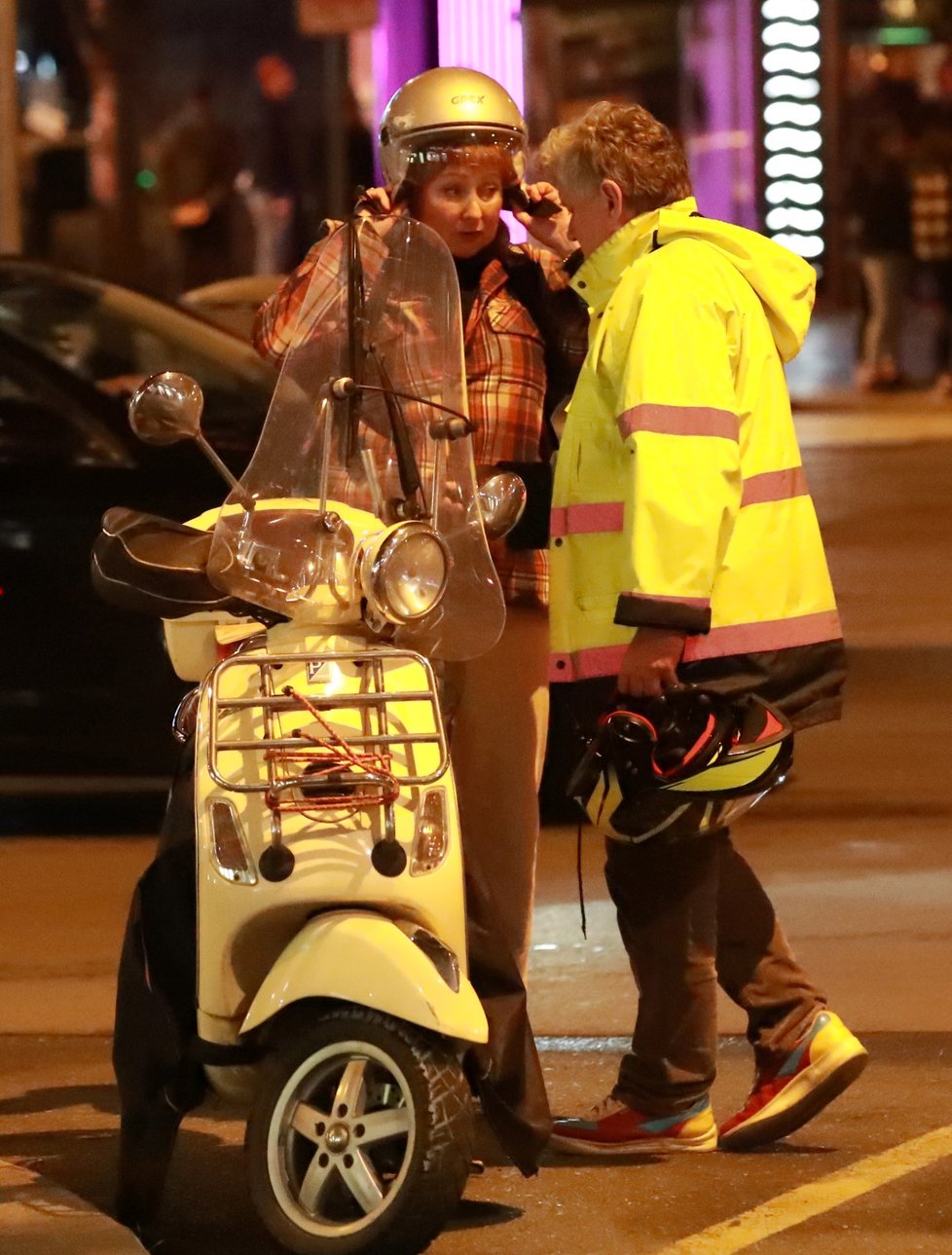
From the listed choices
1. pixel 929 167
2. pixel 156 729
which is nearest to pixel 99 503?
pixel 156 729

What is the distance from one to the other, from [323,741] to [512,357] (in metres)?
1.05

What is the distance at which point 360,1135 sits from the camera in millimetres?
4035

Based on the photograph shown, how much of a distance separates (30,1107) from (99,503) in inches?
97.7

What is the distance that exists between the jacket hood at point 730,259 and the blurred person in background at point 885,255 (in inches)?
550

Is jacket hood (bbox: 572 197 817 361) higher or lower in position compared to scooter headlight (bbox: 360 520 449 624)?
higher

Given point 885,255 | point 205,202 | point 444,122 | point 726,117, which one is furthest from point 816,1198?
point 726,117

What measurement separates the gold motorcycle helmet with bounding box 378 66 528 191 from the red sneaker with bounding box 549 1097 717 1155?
178 centimetres

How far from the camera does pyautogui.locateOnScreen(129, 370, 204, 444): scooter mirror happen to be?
13.2 ft

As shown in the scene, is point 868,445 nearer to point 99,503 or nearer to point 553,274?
point 99,503

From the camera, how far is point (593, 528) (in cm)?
452

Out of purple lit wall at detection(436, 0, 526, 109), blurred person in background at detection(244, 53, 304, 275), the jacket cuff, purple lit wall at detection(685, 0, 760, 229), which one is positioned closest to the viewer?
the jacket cuff

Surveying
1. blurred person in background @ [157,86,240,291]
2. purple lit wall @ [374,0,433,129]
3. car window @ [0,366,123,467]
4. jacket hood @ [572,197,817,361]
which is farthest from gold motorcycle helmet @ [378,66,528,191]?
blurred person in background @ [157,86,240,291]

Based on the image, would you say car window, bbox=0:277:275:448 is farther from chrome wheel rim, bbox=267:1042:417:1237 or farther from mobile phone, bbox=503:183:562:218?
chrome wheel rim, bbox=267:1042:417:1237

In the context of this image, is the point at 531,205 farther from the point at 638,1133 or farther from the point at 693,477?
the point at 638,1133
